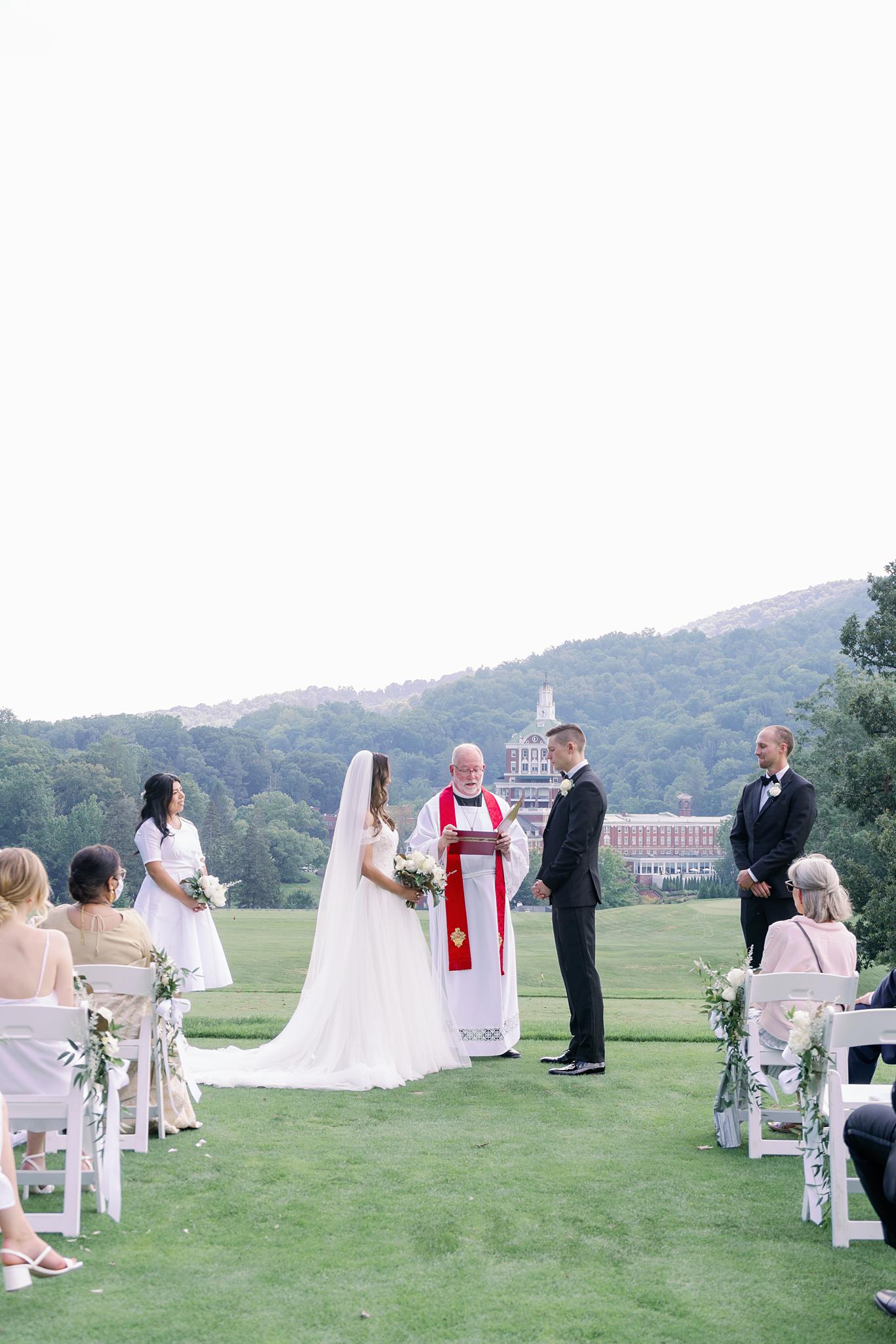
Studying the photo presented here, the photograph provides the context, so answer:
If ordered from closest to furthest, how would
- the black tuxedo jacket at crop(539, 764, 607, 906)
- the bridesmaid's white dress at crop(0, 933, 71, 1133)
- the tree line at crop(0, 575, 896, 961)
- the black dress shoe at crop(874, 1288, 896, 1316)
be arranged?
the black dress shoe at crop(874, 1288, 896, 1316), the bridesmaid's white dress at crop(0, 933, 71, 1133), the black tuxedo jacket at crop(539, 764, 607, 906), the tree line at crop(0, 575, 896, 961)

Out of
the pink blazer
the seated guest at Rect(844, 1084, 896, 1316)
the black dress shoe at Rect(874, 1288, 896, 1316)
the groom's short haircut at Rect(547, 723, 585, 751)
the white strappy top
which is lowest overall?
the black dress shoe at Rect(874, 1288, 896, 1316)

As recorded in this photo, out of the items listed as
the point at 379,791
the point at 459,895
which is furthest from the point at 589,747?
the point at 379,791

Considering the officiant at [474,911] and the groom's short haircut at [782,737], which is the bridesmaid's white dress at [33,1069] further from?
the groom's short haircut at [782,737]

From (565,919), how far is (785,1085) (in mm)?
3385

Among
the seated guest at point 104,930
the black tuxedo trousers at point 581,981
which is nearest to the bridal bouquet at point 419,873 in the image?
the black tuxedo trousers at point 581,981

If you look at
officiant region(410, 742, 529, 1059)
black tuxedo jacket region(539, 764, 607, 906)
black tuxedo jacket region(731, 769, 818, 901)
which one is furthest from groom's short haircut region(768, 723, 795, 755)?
officiant region(410, 742, 529, 1059)

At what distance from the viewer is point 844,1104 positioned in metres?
5.14

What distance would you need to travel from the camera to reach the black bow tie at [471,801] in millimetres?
10290

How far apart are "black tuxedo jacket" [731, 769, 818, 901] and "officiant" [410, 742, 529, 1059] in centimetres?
159

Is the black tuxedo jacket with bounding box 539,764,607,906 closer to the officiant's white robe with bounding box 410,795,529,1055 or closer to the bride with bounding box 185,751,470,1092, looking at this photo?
the officiant's white robe with bounding box 410,795,529,1055

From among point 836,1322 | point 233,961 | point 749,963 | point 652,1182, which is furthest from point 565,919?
point 233,961

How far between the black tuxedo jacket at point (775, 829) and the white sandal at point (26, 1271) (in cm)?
538

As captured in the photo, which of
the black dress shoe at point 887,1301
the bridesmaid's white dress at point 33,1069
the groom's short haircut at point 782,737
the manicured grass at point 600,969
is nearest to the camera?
the black dress shoe at point 887,1301

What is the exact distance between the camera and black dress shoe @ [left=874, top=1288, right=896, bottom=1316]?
4.38 metres
